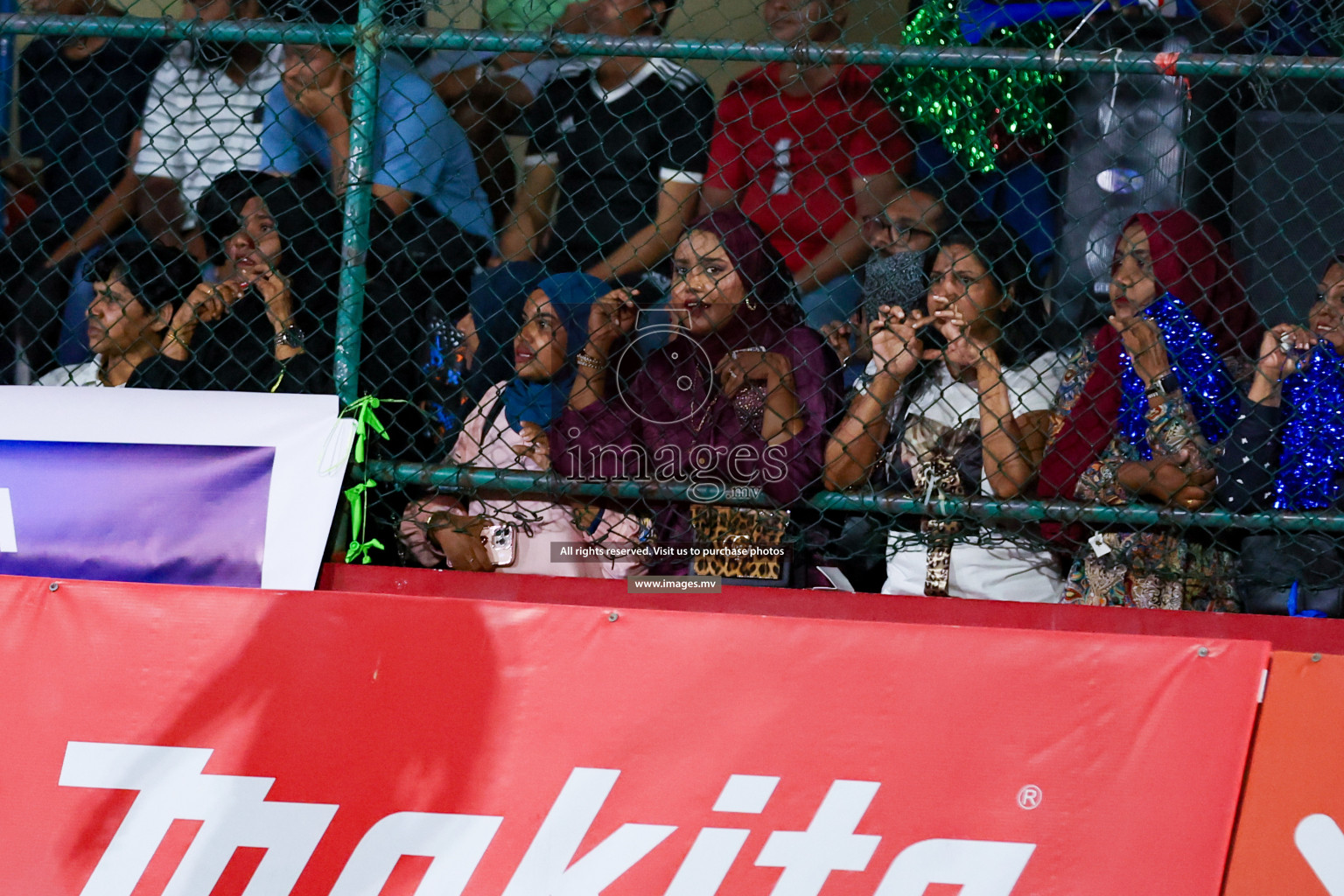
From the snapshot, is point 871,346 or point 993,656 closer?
point 993,656

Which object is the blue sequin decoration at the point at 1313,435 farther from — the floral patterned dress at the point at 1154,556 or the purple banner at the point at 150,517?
the purple banner at the point at 150,517

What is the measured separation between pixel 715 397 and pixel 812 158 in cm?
69

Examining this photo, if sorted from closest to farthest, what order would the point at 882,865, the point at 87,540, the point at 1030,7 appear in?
the point at 882,865
the point at 87,540
the point at 1030,7

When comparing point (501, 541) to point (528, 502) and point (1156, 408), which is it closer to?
point (528, 502)

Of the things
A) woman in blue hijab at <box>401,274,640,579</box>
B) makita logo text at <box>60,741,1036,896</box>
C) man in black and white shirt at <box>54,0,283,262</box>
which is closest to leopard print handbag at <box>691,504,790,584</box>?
woman in blue hijab at <box>401,274,640,579</box>

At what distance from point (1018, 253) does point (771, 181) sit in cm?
69

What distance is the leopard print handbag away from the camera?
2.59m

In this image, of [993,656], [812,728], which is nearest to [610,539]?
[812,728]

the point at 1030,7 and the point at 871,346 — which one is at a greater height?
the point at 1030,7

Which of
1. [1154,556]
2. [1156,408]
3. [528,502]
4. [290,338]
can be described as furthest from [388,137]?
[1154,556]

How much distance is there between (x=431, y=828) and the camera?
88.3 inches

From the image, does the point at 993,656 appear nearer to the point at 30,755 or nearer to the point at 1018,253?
the point at 1018,253

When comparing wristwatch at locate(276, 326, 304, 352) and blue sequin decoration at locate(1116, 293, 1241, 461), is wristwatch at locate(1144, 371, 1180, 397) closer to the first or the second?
blue sequin decoration at locate(1116, 293, 1241, 461)

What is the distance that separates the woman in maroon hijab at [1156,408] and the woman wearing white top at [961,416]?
0.10m
